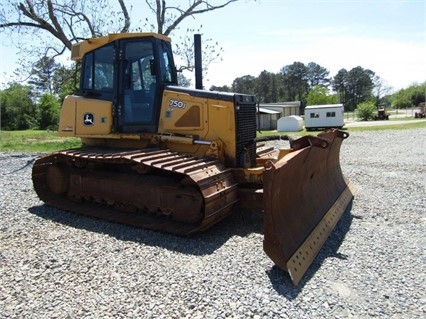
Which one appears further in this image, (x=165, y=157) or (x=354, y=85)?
(x=354, y=85)

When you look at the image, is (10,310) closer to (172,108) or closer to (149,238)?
(149,238)

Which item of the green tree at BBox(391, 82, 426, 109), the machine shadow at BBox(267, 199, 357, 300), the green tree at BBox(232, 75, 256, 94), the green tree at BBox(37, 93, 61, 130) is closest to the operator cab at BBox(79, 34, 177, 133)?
the machine shadow at BBox(267, 199, 357, 300)

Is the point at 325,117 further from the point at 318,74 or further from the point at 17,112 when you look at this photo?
the point at 318,74

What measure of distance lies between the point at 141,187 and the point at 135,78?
2.03m

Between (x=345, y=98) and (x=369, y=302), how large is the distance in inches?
4054

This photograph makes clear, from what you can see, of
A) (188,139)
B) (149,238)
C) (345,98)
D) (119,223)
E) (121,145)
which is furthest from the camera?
(345,98)

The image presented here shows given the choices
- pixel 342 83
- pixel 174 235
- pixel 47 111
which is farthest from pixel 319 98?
pixel 174 235

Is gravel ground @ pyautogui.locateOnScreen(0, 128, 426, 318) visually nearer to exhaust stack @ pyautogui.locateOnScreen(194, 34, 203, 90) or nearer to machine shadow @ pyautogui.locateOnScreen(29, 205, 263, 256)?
machine shadow @ pyautogui.locateOnScreen(29, 205, 263, 256)

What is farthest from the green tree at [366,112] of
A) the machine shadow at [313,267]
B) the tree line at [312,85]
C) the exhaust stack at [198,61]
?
the machine shadow at [313,267]

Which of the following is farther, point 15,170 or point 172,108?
point 15,170

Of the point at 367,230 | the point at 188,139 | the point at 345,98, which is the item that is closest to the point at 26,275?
the point at 188,139

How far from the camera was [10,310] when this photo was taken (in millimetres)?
3357

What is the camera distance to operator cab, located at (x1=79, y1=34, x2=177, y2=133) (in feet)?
→ 21.3

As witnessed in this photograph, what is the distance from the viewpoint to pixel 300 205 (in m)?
4.87
